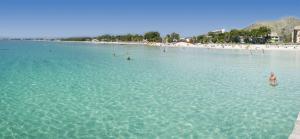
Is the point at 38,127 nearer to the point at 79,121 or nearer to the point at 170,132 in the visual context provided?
the point at 79,121

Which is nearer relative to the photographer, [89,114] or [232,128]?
[232,128]

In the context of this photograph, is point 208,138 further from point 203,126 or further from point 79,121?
A: point 79,121

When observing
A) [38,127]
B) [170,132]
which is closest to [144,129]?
[170,132]

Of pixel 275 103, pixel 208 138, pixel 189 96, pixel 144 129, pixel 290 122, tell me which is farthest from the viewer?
pixel 189 96

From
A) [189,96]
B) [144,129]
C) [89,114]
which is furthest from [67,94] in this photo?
[144,129]

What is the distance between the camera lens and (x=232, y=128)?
50.5 feet

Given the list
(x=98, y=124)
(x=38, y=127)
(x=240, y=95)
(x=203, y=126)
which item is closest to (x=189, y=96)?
(x=240, y=95)

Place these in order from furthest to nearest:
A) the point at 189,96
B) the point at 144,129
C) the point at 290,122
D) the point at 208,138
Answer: the point at 189,96 → the point at 290,122 → the point at 144,129 → the point at 208,138

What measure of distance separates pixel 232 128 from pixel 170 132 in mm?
2990

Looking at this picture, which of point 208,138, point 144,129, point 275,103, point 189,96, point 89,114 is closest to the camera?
point 208,138

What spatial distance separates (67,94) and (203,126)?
11.8m

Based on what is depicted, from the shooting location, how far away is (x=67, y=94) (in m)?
23.9

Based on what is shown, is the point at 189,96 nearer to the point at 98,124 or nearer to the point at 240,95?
the point at 240,95

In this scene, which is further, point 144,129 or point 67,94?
point 67,94
